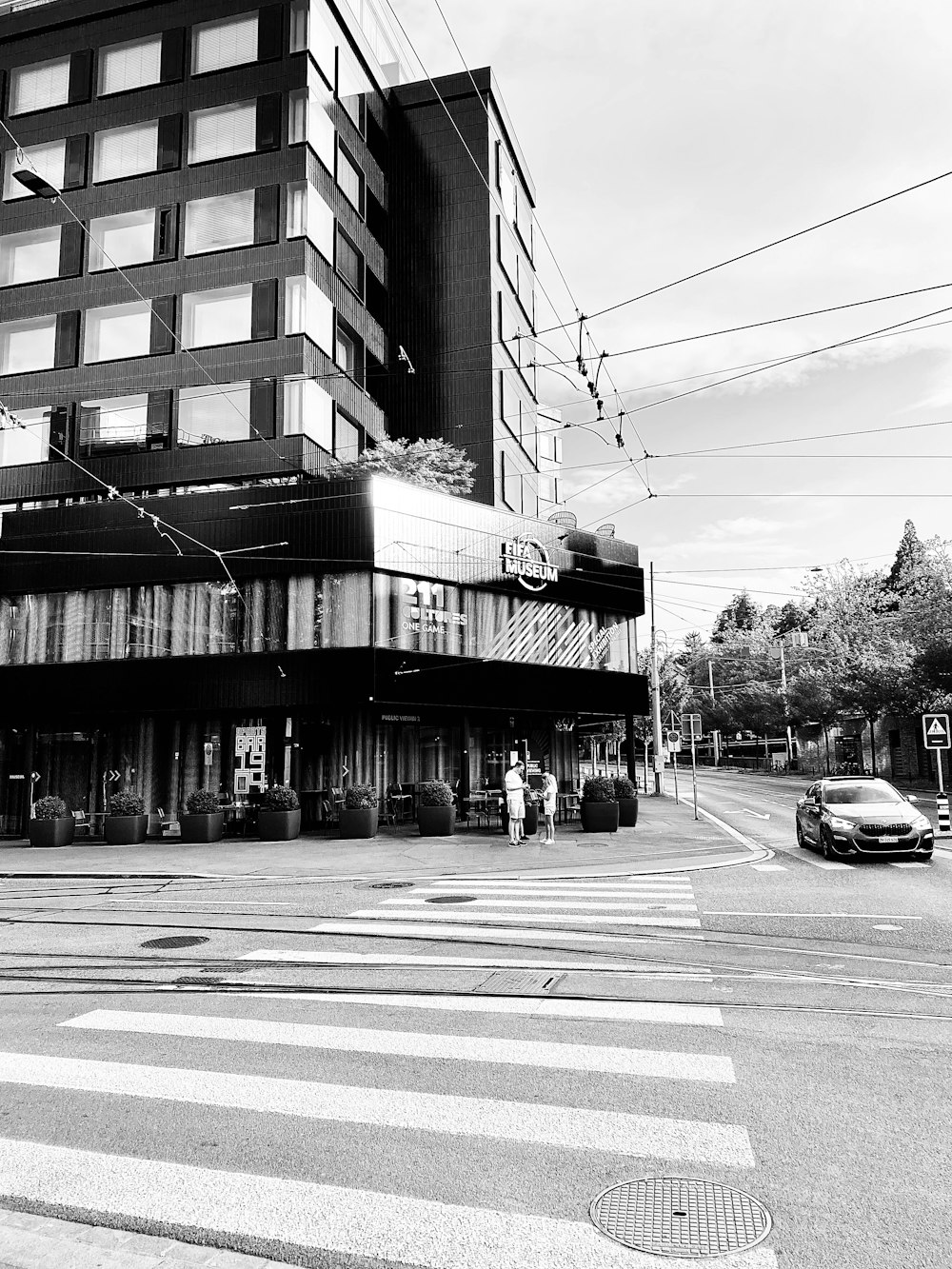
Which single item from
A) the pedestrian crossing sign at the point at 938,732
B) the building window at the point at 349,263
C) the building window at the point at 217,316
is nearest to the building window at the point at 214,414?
the building window at the point at 217,316

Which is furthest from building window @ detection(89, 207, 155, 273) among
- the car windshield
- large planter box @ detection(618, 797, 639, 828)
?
the car windshield

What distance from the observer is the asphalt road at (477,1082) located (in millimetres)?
3854

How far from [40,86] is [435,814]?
28.1m

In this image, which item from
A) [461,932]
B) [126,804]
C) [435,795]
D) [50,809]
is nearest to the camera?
[461,932]

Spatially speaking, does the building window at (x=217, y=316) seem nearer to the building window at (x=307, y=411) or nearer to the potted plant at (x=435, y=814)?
the building window at (x=307, y=411)

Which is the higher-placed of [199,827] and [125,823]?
[125,823]

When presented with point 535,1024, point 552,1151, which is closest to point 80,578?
point 535,1024

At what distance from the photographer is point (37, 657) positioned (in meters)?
25.4

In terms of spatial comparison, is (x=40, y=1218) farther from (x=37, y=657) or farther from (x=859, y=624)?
(x=859, y=624)

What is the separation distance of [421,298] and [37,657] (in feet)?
61.6

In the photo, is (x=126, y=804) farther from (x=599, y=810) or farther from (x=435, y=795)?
(x=599, y=810)

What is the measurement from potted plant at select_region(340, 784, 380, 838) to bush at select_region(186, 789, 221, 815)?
3.24 metres

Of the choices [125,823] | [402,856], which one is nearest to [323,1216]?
[402,856]

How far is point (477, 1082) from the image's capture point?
5465mm
